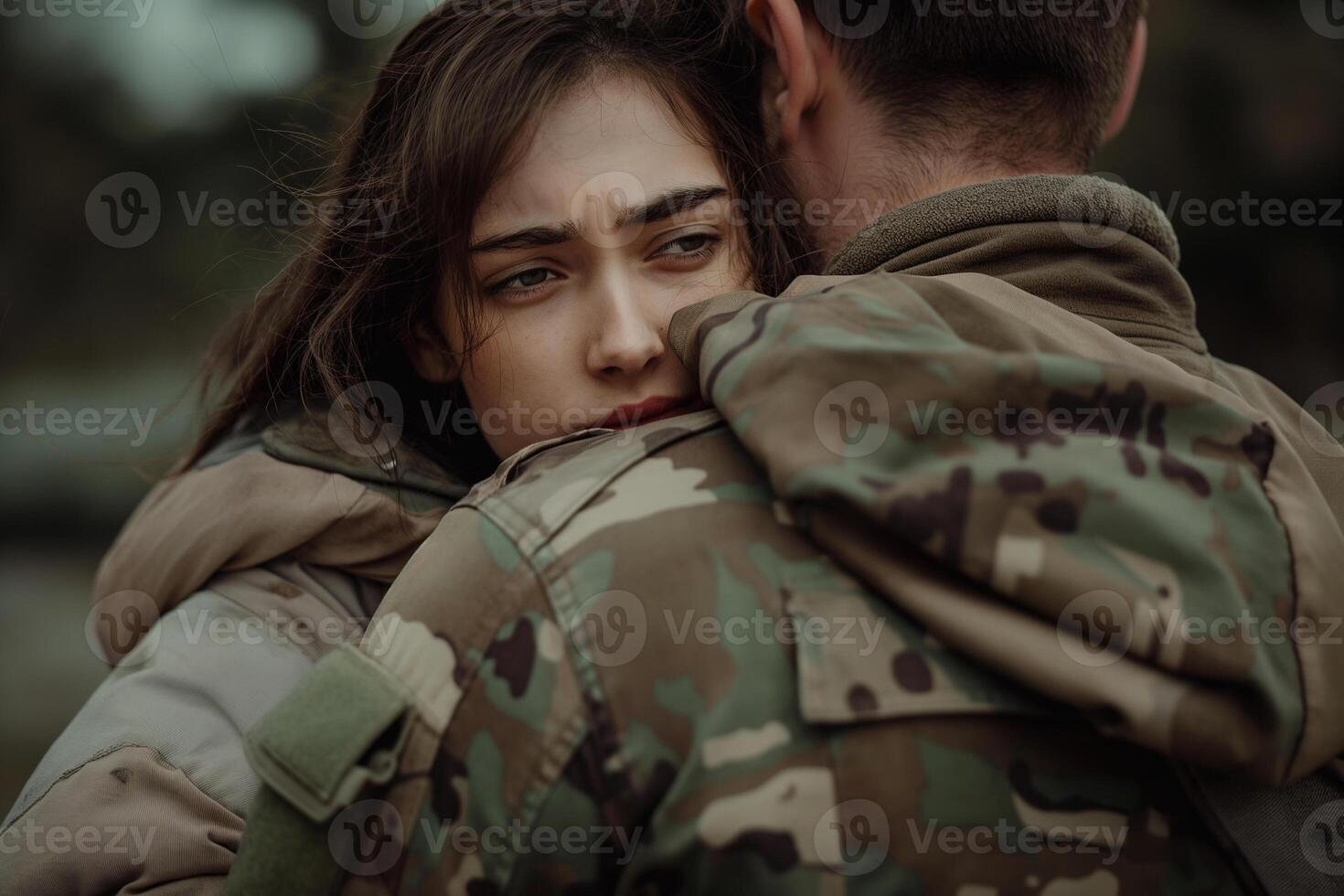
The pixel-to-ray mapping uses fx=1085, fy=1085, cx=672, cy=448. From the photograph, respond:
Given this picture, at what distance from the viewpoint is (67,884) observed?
4.60ft

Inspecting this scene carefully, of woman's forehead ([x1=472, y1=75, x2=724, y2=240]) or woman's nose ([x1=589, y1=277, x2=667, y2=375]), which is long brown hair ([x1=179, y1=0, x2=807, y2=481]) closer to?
woman's forehead ([x1=472, y1=75, x2=724, y2=240])

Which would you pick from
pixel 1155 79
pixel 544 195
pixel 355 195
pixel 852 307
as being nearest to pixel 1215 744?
pixel 852 307

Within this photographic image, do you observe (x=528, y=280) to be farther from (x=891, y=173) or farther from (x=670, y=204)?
(x=891, y=173)

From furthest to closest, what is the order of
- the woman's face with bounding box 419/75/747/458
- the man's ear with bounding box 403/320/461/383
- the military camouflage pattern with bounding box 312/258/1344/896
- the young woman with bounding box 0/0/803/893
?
the man's ear with bounding box 403/320/461/383, the woman's face with bounding box 419/75/747/458, the young woman with bounding box 0/0/803/893, the military camouflage pattern with bounding box 312/258/1344/896

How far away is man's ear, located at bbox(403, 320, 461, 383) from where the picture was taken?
6.35ft

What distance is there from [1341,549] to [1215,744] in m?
0.26

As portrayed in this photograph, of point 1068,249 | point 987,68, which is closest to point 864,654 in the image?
point 1068,249

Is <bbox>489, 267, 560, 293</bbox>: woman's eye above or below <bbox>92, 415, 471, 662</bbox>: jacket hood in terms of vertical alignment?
above

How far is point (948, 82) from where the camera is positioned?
1557 millimetres

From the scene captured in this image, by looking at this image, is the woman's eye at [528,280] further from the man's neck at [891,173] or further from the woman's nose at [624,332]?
the man's neck at [891,173]

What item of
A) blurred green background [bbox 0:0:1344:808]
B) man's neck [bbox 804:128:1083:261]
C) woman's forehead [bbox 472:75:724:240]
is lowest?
blurred green background [bbox 0:0:1344:808]

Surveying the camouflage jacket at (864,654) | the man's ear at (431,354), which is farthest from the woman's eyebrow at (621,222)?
the camouflage jacket at (864,654)

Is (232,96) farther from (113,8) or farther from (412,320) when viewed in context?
(412,320)

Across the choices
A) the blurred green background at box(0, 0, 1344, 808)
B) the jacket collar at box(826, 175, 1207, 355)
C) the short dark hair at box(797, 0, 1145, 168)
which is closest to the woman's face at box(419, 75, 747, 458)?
the short dark hair at box(797, 0, 1145, 168)
